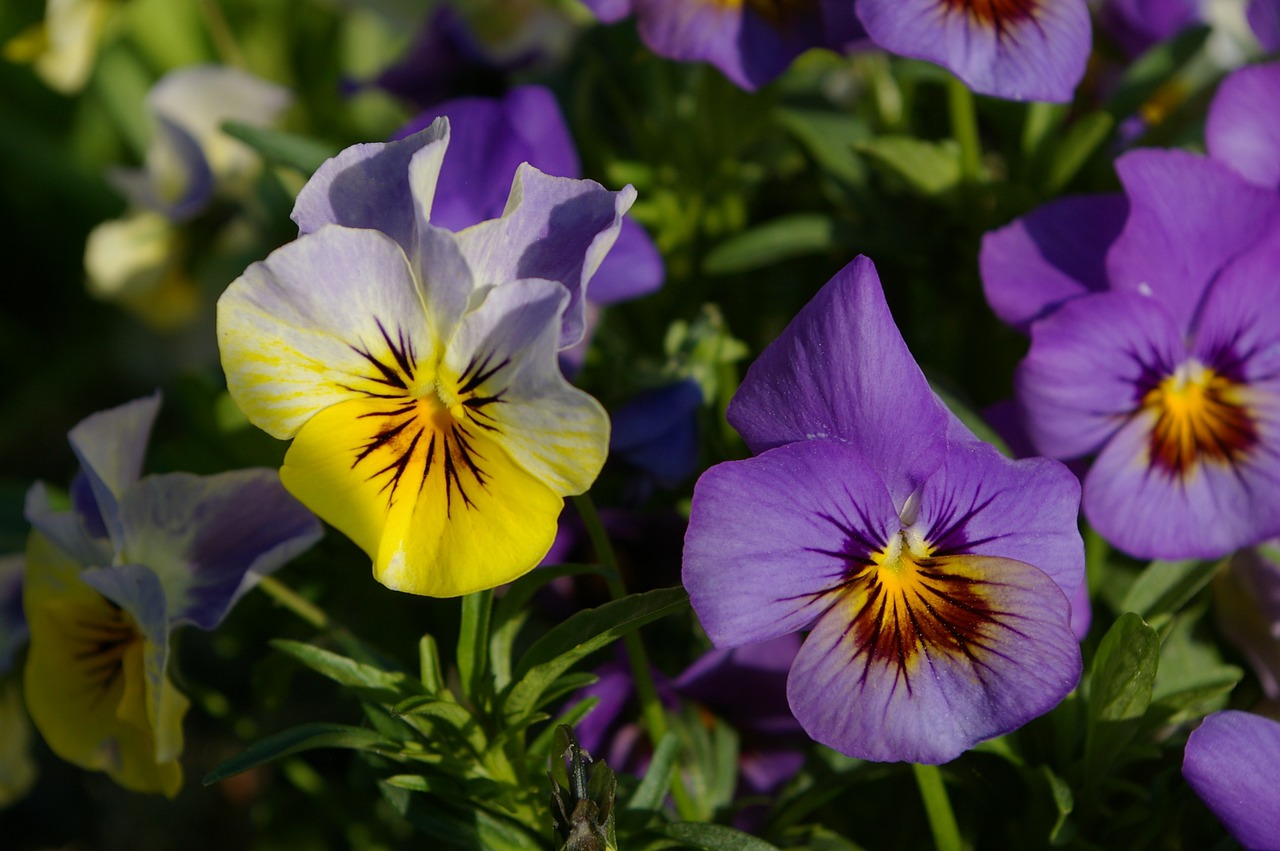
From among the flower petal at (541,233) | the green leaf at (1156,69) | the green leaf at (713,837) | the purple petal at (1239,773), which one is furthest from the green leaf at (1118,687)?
the green leaf at (1156,69)

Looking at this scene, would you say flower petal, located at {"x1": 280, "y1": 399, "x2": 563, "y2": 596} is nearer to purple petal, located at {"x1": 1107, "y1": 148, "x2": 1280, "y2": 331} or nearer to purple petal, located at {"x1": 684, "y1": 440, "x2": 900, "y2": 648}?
purple petal, located at {"x1": 684, "y1": 440, "x2": 900, "y2": 648}

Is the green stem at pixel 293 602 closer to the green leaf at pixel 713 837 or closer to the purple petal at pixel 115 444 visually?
the purple petal at pixel 115 444

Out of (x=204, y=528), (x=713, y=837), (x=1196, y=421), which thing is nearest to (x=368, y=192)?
(x=204, y=528)

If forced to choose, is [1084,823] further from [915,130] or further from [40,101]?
[40,101]

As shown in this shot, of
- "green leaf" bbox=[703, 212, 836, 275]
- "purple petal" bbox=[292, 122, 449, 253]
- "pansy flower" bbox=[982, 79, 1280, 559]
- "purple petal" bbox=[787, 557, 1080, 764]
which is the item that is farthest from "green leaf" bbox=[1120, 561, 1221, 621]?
"purple petal" bbox=[292, 122, 449, 253]

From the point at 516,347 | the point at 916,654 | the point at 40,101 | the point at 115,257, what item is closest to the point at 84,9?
the point at 115,257

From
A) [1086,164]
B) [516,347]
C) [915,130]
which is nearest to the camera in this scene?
[516,347]

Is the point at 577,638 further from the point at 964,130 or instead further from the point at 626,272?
the point at 964,130
